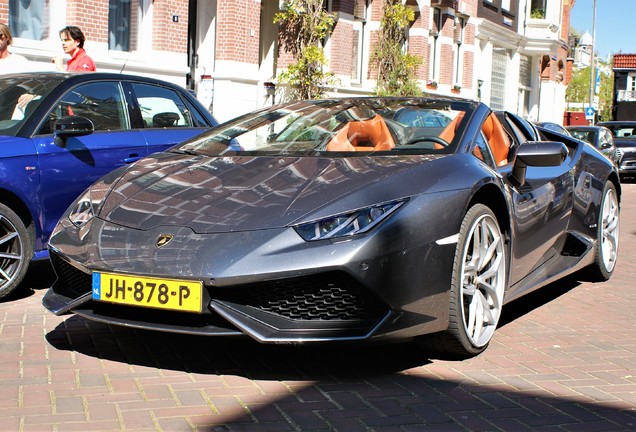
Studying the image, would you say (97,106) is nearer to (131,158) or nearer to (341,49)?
(131,158)

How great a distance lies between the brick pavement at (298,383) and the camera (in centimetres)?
362

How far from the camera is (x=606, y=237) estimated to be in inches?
285

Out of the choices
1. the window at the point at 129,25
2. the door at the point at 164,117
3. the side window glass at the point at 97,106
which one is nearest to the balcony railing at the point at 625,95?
the window at the point at 129,25

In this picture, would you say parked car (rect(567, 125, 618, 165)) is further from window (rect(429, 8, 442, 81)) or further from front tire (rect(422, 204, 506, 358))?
front tire (rect(422, 204, 506, 358))

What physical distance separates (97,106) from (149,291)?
3129 millimetres

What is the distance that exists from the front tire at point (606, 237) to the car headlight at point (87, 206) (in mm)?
3793

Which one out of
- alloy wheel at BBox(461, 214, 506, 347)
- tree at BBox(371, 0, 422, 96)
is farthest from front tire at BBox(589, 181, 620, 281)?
tree at BBox(371, 0, 422, 96)

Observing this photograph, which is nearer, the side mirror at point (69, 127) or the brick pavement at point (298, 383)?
the brick pavement at point (298, 383)

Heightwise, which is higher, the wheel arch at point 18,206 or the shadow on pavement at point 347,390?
the wheel arch at point 18,206

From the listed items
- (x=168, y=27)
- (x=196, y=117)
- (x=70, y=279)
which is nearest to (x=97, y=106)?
(x=196, y=117)

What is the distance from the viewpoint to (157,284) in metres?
3.94

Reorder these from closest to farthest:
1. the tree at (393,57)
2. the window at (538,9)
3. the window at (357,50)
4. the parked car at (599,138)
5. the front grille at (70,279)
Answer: the front grille at (70,279) → the parked car at (599,138) → the window at (357,50) → the tree at (393,57) → the window at (538,9)

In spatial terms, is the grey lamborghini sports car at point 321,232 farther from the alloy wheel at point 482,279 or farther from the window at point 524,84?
the window at point 524,84

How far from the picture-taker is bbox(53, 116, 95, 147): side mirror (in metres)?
6.12
